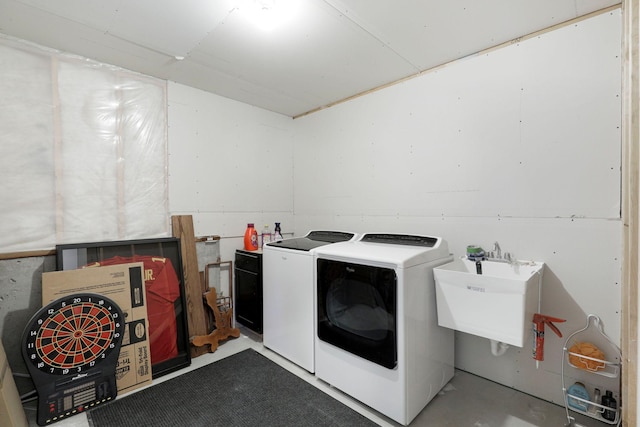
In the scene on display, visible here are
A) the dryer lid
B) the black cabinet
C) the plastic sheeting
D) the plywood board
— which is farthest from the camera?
the black cabinet

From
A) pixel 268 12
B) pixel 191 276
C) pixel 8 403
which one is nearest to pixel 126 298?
pixel 191 276

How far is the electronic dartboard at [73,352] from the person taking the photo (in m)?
1.71

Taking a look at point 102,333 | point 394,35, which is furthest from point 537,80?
point 102,333

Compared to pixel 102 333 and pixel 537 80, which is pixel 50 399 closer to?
pixel 102 333

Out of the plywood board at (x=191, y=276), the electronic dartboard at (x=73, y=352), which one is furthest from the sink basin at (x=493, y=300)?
the electronic dartboard at (x=73, y=352)

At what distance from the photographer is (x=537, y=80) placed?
1865mm

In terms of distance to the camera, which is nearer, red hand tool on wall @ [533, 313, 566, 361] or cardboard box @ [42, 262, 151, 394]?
red hand tool on wall @ [533, 313, 566, 361]

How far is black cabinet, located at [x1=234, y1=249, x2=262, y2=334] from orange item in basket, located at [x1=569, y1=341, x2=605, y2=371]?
224cm

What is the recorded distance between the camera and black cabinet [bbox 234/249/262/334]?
2682mm

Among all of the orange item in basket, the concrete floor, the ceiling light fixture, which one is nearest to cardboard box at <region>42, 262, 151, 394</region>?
the concrete floor

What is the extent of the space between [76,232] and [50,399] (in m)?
1.07

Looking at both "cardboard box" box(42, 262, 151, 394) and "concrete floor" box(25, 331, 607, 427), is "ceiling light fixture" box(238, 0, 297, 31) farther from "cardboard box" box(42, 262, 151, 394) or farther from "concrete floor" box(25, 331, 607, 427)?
"concrete floor" box(25, 331, 607, 427)

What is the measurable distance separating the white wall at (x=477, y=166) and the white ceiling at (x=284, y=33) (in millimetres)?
226

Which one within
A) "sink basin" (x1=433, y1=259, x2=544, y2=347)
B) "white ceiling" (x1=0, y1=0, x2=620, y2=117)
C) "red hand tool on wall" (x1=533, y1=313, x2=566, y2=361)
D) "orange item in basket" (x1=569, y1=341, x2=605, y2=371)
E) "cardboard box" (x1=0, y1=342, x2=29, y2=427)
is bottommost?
"cardboard box" (x1=0, y1=342, x2=29, y2=427)
